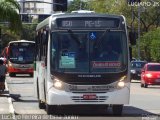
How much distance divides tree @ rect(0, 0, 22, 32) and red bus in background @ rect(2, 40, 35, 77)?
17437 millimetres

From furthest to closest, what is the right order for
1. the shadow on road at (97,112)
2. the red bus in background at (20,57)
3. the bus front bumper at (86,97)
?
1. the red bus in background at (20,57)
2. the shadow on road at (97,112)
3. the bus front bumper at (86,97)

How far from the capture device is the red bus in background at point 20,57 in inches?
2239

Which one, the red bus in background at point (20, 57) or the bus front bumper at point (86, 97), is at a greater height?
the bus front bumper at point (86, 97)

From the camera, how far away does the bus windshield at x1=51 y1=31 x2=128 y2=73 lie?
63.0 feet

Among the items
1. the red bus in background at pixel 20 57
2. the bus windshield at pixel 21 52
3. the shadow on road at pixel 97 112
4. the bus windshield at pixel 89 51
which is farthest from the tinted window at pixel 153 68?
the bus windshield at pixel 89 51

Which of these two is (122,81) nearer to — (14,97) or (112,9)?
(14,97)

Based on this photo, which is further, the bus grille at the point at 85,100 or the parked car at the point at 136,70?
the parked car at the point at 136,70

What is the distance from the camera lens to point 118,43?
1958 cm

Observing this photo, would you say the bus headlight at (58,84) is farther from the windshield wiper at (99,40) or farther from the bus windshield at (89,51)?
the windshield wiper at (99,40)

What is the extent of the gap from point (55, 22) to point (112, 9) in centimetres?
6488

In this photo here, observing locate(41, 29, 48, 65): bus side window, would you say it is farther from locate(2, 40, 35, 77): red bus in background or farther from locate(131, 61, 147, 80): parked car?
locate(2, 40, 35, 77): red bus in background

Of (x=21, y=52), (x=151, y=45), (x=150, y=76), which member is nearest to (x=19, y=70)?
(x=21, y=52)

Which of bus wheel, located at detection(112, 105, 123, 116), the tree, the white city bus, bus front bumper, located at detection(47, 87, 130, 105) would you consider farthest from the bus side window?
the tree

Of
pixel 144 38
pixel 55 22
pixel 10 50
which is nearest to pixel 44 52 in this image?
pixel 55 22
